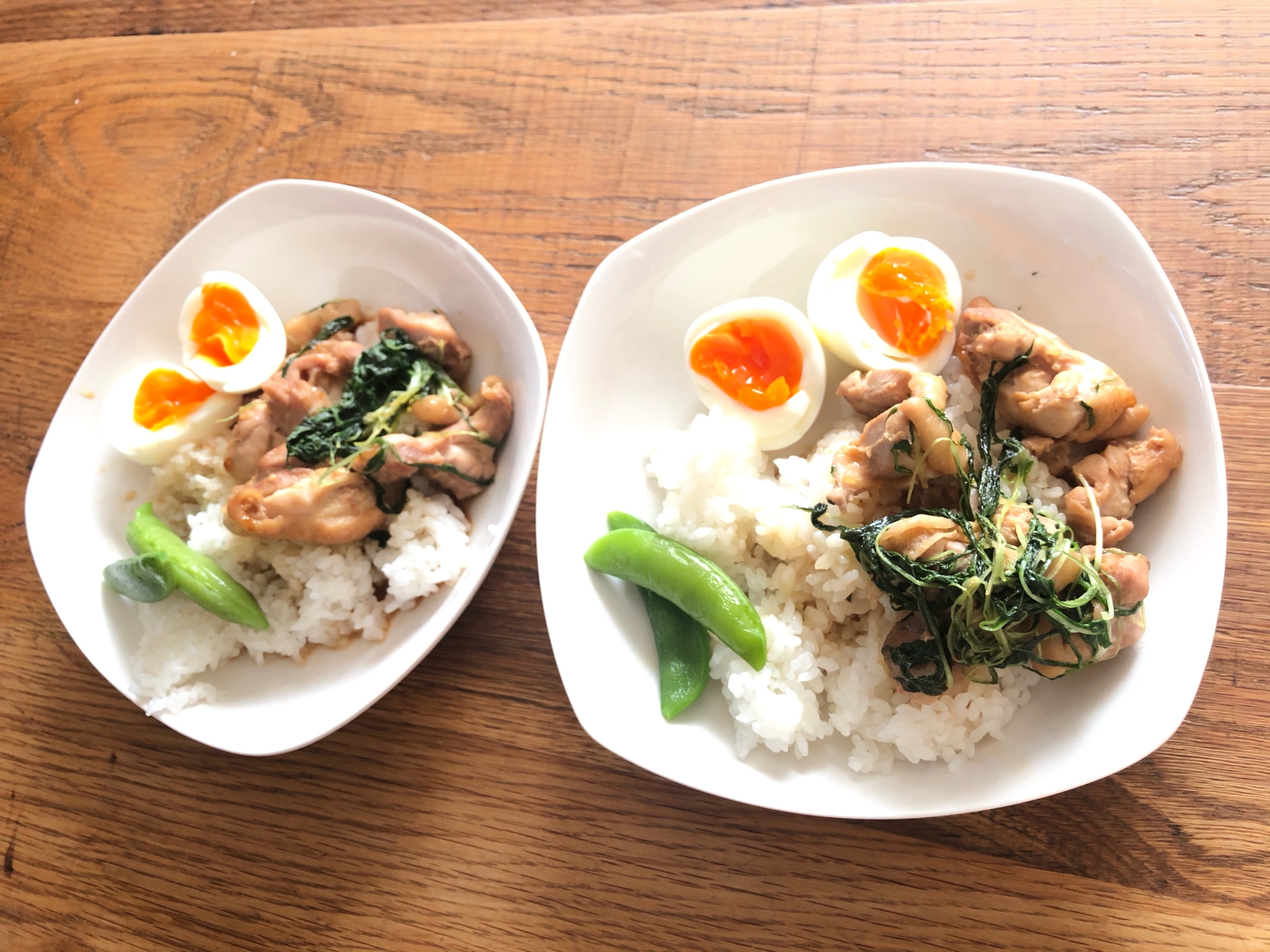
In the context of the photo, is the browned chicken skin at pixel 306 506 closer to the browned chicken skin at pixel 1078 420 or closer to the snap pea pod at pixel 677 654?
the snap pea pod at pixel 677 654

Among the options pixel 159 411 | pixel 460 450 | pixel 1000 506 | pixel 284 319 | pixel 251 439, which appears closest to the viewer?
pixel 1000 506

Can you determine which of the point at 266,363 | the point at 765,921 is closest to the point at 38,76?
the point at 266,363

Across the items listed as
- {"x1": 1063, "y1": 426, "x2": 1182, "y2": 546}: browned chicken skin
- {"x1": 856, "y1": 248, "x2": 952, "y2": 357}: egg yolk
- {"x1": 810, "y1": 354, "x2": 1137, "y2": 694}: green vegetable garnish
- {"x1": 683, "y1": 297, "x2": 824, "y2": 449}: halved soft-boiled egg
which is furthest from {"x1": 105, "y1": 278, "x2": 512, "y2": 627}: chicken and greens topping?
{"x1": 1063, "y1": 426, "x2": 1182, "y2": 546}: browned chicken skin

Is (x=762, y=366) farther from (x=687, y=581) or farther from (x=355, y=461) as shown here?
(x=355, y=461)

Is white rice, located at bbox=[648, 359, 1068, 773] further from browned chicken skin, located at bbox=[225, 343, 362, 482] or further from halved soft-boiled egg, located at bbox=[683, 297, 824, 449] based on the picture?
browned chicken skin, located at bbox=[225, 343, 362, 482]

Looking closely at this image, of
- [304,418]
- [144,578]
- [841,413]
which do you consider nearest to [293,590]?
[144,578]

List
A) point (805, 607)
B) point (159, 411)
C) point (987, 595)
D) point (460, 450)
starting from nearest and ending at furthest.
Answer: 1. point (987, 595)
2. point (805, 607)
3. point (460, 450)
4. point (159, 411)
